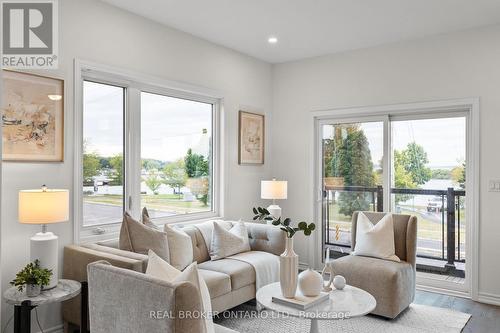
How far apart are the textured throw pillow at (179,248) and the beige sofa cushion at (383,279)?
1406 millimetres

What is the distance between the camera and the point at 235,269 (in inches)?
135

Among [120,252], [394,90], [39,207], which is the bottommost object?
[120,252]

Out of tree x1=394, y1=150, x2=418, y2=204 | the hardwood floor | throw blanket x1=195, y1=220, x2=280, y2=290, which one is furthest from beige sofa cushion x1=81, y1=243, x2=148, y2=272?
tree x1=394, y1=150, x2=418, y2=204

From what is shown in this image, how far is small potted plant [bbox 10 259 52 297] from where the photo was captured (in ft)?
8.03

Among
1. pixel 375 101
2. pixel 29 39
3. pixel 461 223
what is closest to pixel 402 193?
pixel 461 223

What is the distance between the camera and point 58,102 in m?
3.10

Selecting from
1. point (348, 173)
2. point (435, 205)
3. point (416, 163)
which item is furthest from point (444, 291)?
point (348, 173)

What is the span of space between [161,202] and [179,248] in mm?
878

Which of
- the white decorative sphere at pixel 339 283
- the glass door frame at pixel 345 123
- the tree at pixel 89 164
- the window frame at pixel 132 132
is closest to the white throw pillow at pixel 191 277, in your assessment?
the white decorative sphere at pixel 339 283

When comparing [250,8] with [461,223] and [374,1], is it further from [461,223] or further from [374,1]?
[461,223]

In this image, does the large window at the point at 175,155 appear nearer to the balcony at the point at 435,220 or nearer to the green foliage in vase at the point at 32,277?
the green foliage in vase at the point at 32,277

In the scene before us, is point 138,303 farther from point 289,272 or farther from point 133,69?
point 133,69

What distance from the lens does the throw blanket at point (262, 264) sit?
364cm

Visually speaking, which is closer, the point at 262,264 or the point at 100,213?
the point at 100,213
